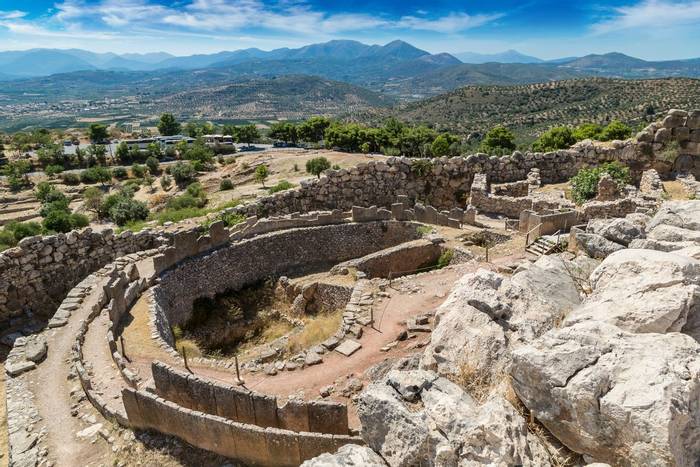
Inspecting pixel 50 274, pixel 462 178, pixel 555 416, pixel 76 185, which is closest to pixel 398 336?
pixel 555 416

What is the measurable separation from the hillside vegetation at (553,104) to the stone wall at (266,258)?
66.8 m

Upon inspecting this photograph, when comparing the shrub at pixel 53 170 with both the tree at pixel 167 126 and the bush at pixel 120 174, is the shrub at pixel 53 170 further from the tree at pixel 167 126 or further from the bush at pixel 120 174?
the tree at pixel 167 126

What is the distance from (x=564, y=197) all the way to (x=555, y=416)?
18.0 metres

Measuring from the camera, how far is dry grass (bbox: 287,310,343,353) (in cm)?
1384

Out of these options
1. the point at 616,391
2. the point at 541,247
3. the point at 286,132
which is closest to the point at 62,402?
the point at 616,391

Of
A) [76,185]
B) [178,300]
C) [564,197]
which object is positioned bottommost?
[76,185]

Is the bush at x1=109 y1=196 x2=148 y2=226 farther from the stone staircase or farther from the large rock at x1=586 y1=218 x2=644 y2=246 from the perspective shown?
the large rock at x1=586 y1=218 x2=644 y2=246

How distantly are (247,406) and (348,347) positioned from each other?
3861 millimetres

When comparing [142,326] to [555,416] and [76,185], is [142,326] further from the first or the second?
[76,185]

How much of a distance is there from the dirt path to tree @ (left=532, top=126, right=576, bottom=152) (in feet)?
104

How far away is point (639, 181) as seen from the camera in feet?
77.5

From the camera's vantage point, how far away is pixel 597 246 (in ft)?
34.1

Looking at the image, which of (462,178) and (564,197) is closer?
(564,197)

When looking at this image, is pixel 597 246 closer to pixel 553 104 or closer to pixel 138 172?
pixel 138 172
